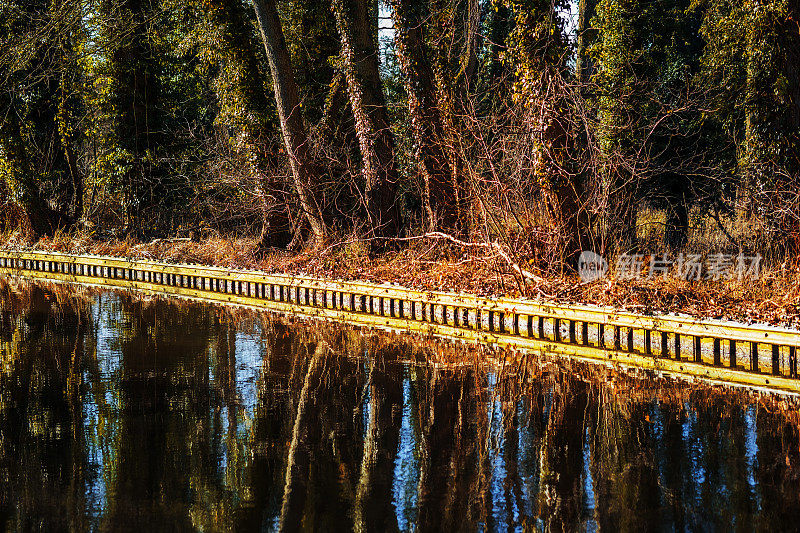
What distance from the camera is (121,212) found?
23.5 metres

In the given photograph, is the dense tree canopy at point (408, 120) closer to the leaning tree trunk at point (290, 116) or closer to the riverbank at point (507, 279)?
the leaning tree trunk at point (290, 116)

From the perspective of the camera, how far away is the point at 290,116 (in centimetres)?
1664

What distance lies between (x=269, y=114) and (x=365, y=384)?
10026 millimetres

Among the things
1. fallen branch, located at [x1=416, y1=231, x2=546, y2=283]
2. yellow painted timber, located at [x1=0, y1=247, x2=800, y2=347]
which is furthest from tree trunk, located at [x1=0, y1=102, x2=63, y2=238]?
fallen branch, located at [x1=416, y1=231, x2=546, y2=283]

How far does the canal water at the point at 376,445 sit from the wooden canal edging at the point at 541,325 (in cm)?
82

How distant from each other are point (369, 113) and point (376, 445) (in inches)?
380

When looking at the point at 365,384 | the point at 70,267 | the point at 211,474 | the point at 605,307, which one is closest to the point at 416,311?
the point at 605,307

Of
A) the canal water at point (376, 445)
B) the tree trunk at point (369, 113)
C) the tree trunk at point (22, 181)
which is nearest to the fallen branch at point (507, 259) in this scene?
the canal water at point (376, 445)

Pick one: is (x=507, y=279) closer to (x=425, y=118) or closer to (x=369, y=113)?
(x=425, y=118)

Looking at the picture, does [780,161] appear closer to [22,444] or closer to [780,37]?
[780,37]

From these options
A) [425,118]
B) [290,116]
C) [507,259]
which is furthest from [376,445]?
[290,116]

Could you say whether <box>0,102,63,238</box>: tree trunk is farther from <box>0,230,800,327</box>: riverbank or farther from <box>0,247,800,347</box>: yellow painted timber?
<box>0,247,800,347</box>: yellow painted timber

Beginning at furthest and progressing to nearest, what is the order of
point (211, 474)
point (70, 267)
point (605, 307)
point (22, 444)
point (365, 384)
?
point (70, 267) → point (605, 307) → point (365, 384) → point (22, 444) → point (211, 474)

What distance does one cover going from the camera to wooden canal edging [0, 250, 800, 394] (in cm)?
891
